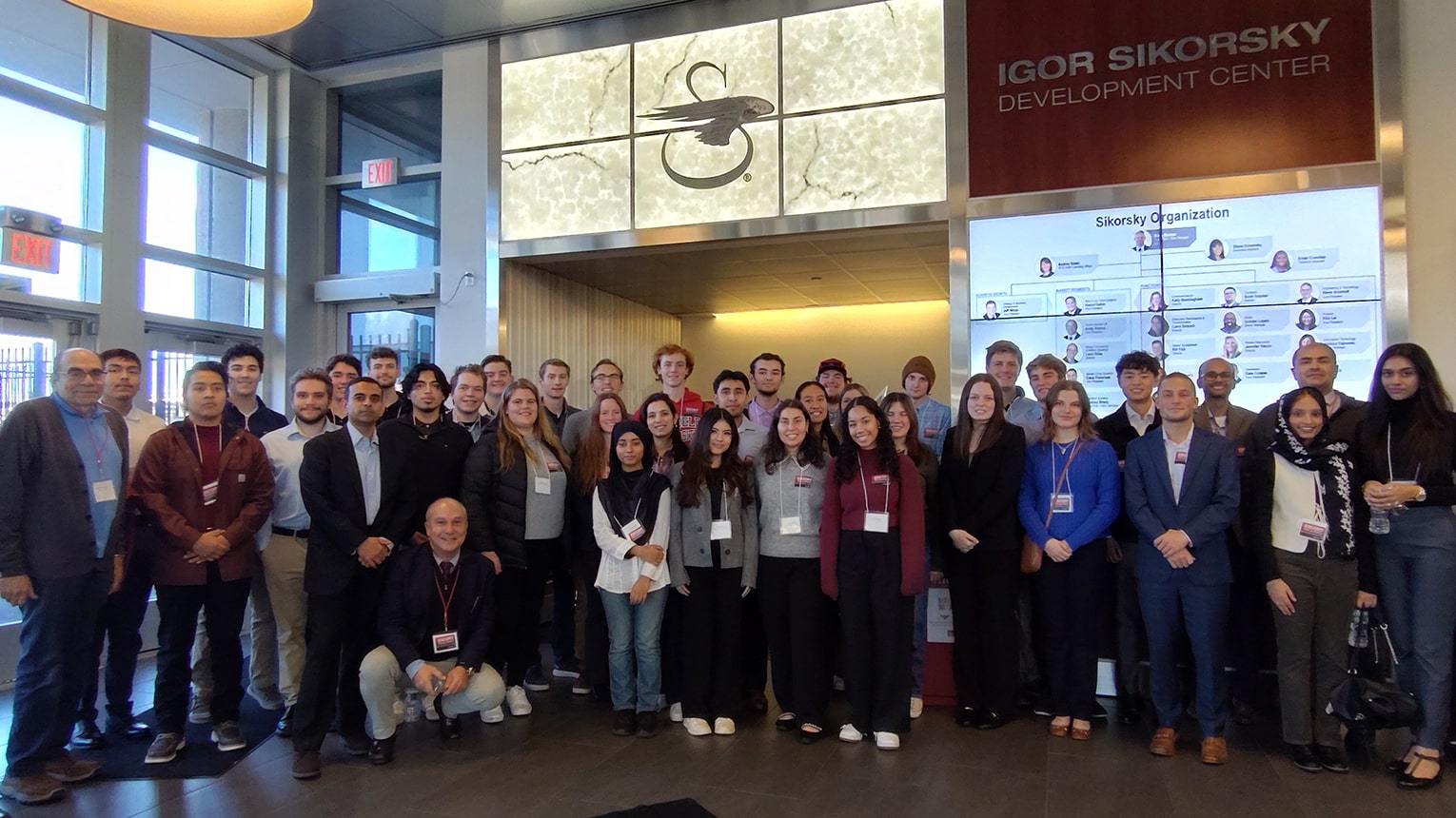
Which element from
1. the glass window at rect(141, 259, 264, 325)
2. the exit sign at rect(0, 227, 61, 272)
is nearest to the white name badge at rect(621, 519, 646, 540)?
the exit sign at rect(0, 227, 61, 272)

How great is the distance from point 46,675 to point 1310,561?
501cm

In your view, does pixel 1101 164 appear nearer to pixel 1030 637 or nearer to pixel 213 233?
pixel 1030 637

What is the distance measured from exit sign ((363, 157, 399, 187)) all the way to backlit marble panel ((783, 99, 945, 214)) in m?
3.50

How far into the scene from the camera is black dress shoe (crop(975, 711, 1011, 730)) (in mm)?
4078

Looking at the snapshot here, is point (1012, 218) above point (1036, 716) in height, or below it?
above

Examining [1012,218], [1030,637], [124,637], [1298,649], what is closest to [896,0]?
[1012,218]

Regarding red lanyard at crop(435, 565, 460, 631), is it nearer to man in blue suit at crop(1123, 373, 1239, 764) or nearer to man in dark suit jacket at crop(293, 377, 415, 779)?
man in dark suit jacket at crop(293, 377, 415, 779)

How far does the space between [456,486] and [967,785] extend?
2.61 m

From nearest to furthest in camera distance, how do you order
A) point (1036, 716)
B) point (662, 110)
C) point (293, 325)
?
1. point (1036, 716)
2. point (662, 110)
3. point (293, 325)

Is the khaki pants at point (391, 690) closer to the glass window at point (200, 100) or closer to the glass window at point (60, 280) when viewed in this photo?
the glass window at point (60, 280)

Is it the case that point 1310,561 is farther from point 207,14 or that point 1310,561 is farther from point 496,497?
point 207,14

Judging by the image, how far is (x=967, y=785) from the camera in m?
3.42

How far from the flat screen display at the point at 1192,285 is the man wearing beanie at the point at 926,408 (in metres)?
0.82

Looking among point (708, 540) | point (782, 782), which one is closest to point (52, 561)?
point (708, 540)
